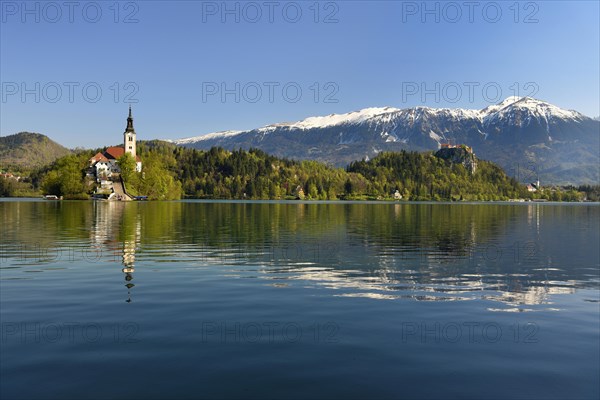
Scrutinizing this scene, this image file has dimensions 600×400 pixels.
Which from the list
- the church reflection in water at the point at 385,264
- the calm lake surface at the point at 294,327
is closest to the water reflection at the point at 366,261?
the church reflection in water at the point at 385,264

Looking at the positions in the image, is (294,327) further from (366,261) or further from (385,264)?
(366,261)

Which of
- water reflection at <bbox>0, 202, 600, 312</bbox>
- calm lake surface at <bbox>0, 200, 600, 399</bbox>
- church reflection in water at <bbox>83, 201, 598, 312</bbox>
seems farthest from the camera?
water reflection at <bbox>0, 202, 600, 312</bbox>

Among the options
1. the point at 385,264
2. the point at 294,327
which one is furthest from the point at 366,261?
the point at 294,327

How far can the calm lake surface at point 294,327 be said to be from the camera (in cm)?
1312

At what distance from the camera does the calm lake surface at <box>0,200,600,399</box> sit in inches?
517

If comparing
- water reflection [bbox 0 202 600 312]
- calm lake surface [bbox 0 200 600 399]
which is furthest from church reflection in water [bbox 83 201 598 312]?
calm lake surface [bbox 0 200 600 399]

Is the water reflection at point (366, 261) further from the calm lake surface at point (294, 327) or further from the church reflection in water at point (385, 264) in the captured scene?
the calm lake surface at point (294, 327)

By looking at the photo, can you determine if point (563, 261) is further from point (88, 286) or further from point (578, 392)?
point (88, 286)

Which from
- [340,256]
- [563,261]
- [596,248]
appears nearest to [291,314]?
[340,256]

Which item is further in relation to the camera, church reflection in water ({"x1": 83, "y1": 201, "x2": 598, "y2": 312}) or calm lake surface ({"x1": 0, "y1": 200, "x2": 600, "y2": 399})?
church reflection in water ({"x1": 83, "y1": 201, "x2": 598, "y2": 312})

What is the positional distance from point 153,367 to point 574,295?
76.3 feet

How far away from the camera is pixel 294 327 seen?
62.2 ft

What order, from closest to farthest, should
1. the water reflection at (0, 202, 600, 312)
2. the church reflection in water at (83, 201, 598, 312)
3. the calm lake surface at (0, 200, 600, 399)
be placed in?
the calm lake surface at (0, 200, 600, 399)
the church reflection in water at (83, 201, 598, 312)
the water reflection at (0, 202, 600, 312)

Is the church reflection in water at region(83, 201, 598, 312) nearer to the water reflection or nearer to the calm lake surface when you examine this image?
the water reflection
